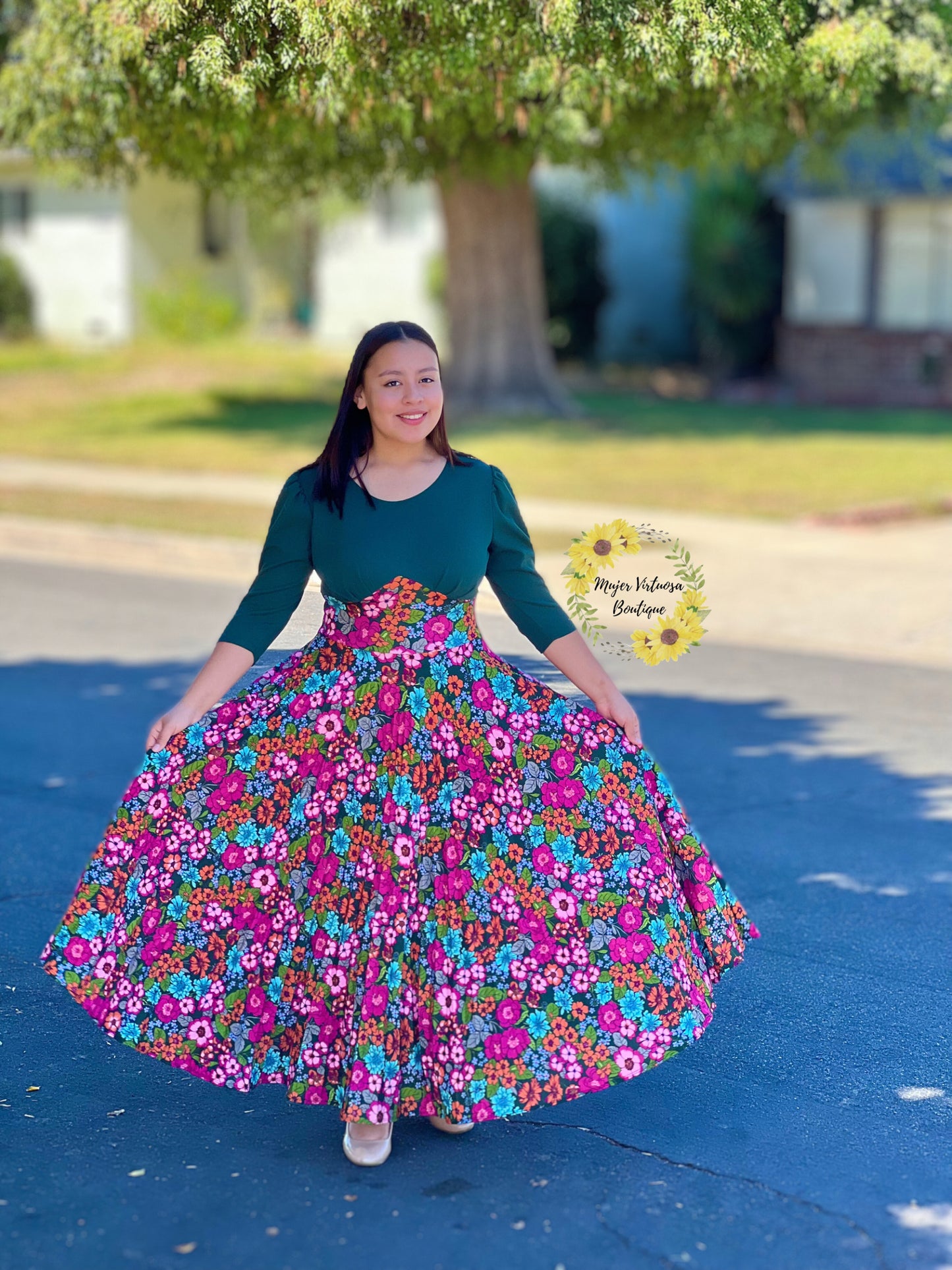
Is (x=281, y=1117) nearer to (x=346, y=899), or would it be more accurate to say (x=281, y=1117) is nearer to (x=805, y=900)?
(x=346, y=899)

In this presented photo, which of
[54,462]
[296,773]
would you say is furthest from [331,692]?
[54,462]

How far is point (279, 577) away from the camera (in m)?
3.94

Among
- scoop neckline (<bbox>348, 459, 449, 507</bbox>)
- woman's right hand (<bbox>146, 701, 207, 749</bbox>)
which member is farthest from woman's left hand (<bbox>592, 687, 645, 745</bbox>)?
woman's right hand (<bbox>146, 701, 207, 749</bbox>)

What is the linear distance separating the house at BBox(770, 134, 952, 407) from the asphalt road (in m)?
19.7

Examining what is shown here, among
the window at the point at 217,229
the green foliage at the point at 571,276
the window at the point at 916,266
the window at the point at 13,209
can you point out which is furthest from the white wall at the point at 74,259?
the window at the point at 916,266

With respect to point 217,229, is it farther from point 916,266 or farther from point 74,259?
point 916,266

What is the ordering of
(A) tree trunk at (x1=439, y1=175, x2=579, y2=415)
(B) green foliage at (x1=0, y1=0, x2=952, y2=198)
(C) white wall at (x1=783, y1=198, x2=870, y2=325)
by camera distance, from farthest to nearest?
(C) white wall at (x1=783, y1=198, x2=870, y2=325) → (A) tree trunk at (x1=439, y1=175, x2=579, y2=415) → (B) green foliage at (x1=0, y1=0, x2=952, y2=198)

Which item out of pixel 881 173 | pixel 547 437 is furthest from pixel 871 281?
pixel 547 437

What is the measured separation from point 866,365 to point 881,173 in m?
2.80

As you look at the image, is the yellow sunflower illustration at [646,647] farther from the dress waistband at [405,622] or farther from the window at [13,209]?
the window at [13,209]

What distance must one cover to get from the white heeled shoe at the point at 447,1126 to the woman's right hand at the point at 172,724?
101 centimetres

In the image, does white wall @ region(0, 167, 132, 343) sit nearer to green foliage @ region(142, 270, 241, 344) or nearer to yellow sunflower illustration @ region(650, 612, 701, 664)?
green foliage @ region(142, 270, 241, 344)

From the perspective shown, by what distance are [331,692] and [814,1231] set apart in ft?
4.95

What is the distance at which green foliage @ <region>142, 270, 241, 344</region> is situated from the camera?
31.1m
